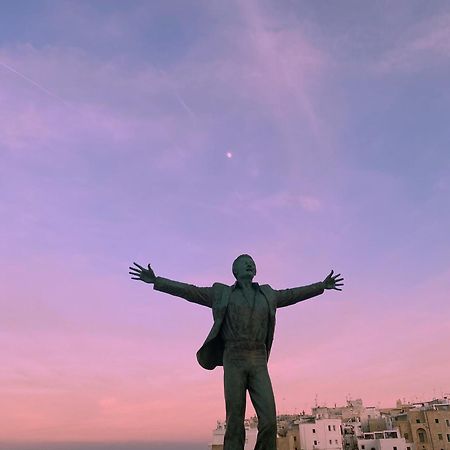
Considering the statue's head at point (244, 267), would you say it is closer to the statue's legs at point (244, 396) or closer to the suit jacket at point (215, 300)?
the suit jacket at point (215, 300)

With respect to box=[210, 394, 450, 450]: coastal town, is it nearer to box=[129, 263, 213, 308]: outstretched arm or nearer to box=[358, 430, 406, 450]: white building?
box=[358, 430, 406, 450]: white building

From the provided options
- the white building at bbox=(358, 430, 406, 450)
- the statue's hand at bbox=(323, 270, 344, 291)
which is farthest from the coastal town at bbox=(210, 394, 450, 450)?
the statue's hand at bbox=(323, 270, 344, 291)

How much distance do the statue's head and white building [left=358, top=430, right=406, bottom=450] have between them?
238 feet

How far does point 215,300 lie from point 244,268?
83 cm

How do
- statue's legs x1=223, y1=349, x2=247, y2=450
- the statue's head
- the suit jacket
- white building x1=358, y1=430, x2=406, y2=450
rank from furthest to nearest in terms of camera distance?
white building x1=358, y1=430, x2=406, y2=450
the statue's head
the suit jacket
statue's legs x1=223, y1=349, x2=247, y2=450

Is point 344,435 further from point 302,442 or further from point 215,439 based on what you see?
point 215,439

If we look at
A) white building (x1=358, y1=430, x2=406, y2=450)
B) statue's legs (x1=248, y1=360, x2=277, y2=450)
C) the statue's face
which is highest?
white building (x1=358, y1=430, x2=406, y2=450)

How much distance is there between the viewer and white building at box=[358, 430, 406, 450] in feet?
242

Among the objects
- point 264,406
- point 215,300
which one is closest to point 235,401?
point 264,406

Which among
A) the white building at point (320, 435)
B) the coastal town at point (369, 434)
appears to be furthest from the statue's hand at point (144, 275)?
the white building at point (320, 435)

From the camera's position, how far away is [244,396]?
370 inches

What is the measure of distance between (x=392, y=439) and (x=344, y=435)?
10750 mm

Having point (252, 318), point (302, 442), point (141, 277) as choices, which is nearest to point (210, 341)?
point (252, 318)

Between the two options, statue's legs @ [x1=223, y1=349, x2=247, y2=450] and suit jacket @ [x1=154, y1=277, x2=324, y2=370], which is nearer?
statue's legs @ [x1=223, y1=349, x2=247, y2=450]
